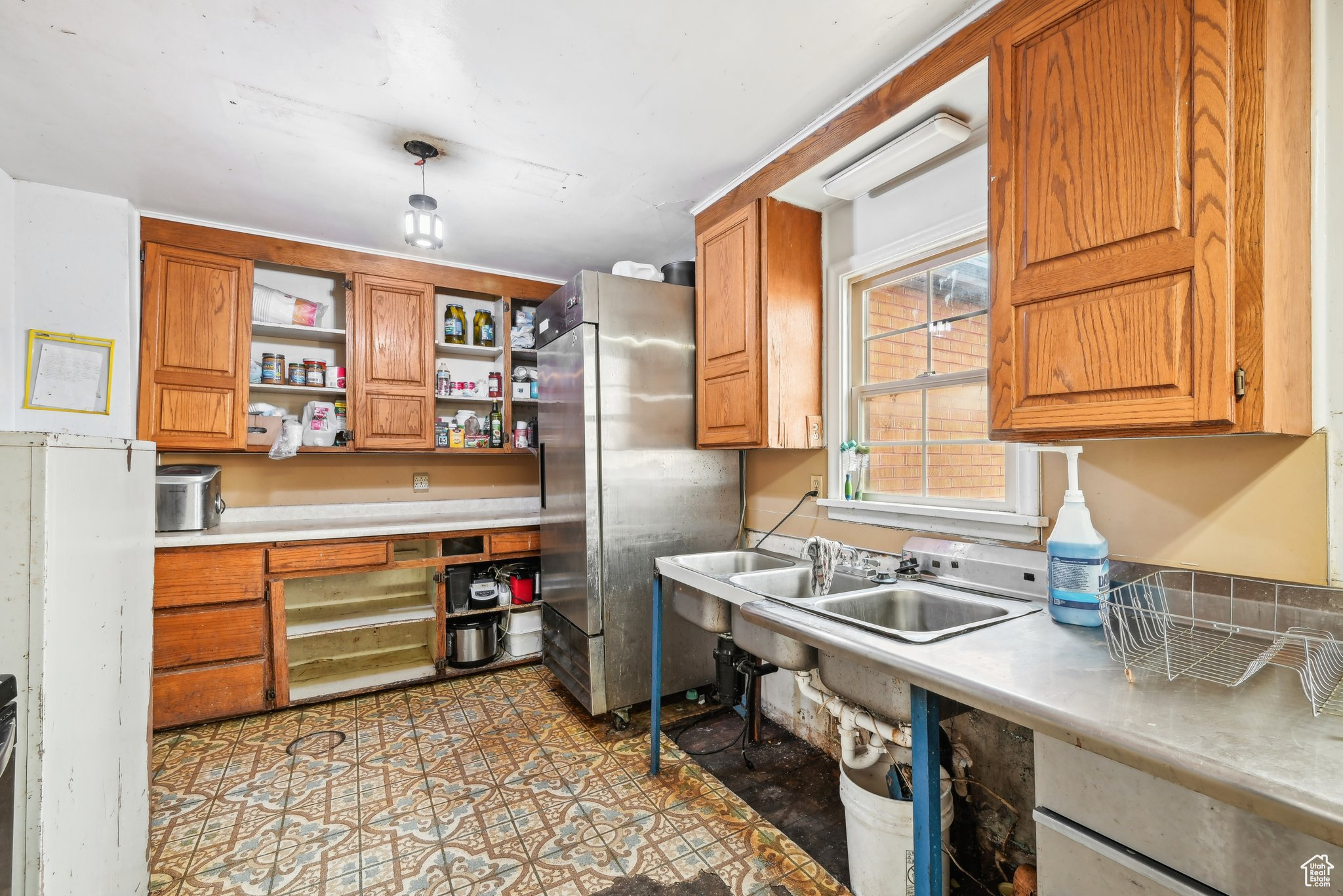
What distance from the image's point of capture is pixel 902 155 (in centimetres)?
198

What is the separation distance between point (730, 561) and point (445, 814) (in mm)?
1529

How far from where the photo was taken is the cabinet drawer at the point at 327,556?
9.45 ft

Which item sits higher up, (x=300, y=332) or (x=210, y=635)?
(x=300, y=332)

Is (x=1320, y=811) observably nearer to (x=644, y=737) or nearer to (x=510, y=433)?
(x=644, y=737)

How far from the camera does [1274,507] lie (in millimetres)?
1255

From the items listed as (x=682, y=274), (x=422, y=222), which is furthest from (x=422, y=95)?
(x=682, y=274)

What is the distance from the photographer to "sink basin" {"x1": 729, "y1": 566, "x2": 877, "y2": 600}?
2.03 m

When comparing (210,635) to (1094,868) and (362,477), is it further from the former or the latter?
(1094,868)

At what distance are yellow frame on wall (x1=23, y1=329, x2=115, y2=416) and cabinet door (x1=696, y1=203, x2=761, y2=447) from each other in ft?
9.61

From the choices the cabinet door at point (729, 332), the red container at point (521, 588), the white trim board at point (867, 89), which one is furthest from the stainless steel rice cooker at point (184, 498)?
the white trim board at point (867, 89)

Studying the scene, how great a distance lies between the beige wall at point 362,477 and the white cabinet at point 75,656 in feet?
6.90

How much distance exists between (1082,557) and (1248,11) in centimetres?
115

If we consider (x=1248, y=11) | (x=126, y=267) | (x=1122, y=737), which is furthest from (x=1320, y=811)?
(x=126, y=267)

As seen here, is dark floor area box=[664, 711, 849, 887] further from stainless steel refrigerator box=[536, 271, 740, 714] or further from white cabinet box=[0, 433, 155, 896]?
white cabinet box=[0, 433, 155, 896]
